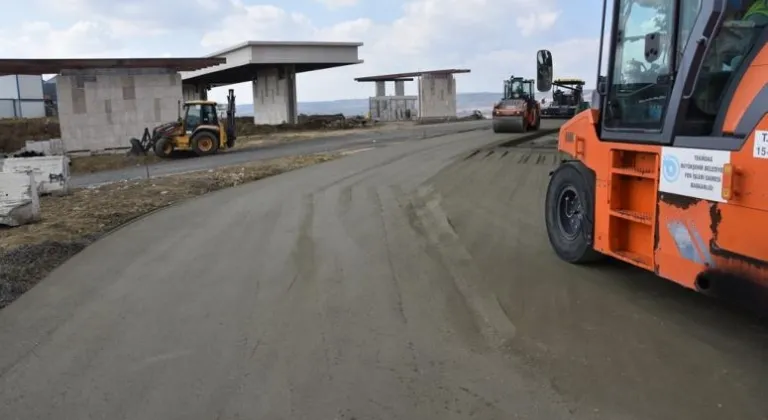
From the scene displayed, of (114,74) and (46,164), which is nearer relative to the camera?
(46,164)

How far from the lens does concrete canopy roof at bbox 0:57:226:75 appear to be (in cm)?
2631

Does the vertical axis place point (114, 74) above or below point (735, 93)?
above

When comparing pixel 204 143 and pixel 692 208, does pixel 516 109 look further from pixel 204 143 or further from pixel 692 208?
pixel 692 208

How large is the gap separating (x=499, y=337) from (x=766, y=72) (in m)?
2.60

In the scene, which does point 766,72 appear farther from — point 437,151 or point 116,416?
point 437,151

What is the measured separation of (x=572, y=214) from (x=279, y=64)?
4097 cm

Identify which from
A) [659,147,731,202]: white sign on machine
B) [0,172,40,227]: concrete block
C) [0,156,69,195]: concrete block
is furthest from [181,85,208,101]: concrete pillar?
[659,147,731,202]: white sign on machine

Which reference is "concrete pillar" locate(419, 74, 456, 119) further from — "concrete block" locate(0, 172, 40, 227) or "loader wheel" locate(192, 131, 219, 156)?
"concrete block" locate(0, 172, 40, 227)

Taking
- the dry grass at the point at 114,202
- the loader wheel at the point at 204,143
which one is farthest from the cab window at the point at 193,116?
the dry grass at the point at 114,202

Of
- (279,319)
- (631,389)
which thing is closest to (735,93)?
(631,389)

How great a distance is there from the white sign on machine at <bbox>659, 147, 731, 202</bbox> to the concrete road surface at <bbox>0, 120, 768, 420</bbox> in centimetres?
110

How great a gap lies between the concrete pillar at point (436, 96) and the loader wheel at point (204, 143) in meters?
29.2

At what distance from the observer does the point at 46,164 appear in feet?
46.6

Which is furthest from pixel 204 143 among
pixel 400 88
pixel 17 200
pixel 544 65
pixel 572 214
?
pixel 400 88
